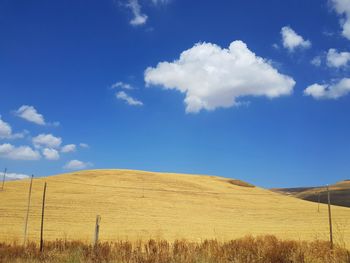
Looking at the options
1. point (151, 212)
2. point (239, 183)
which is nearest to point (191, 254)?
point (151, 212)

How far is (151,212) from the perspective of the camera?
147 ft

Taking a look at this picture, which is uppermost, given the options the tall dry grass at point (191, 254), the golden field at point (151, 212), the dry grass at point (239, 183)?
the dry grass at point (239, 183)

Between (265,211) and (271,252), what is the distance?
138 ft

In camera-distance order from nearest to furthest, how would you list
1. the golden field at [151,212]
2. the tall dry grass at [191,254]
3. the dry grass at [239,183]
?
the tall dry grass at [191,254]
the golden field at [151,212]
the dry grass at [239,183]

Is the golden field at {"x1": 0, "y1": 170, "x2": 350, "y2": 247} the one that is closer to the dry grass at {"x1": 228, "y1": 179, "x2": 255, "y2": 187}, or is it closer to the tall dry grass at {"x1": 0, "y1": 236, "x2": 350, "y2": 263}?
the tall dry grass at {"x1": 0, "y1": 236, "x2": 350, "y2": 263}

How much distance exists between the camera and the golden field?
98.6ft

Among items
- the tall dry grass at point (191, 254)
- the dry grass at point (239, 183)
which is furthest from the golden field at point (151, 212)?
the dry grass at point (239, 183)

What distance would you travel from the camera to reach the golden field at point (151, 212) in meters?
30.1

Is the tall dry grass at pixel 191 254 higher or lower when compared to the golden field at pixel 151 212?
lower

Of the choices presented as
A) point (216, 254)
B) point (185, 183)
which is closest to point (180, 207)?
point (185, 183)

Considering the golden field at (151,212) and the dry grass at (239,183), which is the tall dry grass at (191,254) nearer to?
the golden field at (151,212)

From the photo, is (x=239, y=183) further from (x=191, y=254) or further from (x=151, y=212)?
(x=191, y=254)

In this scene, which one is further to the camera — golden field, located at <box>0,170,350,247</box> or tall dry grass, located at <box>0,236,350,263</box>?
golden field, located at <box>0,170,350,247</box>

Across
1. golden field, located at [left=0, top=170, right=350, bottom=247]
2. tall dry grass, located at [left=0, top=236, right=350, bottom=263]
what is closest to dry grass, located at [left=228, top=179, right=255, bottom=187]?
golden field, located at [left=0, top=170, right=350, bottom=247]
